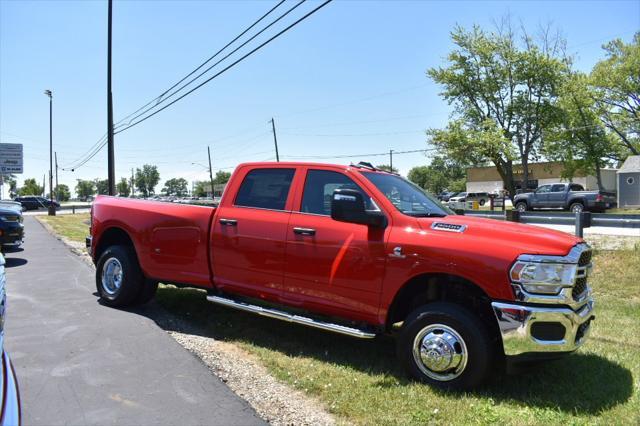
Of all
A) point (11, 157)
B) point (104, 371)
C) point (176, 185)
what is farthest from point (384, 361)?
point (176, 185)

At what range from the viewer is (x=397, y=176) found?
5.62m

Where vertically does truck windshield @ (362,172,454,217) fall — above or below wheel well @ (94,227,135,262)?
above

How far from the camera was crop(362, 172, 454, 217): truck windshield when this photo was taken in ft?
15.9

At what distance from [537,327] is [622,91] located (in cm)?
4773

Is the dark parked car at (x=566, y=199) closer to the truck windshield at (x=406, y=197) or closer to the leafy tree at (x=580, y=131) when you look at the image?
the leafy tree at (x=580, y=131)

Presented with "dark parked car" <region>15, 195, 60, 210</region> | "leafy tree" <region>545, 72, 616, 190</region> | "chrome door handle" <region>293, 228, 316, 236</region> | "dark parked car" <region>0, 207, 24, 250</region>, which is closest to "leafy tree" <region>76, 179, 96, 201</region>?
"dark parked car" <region>15, 195, 60, 210</region>

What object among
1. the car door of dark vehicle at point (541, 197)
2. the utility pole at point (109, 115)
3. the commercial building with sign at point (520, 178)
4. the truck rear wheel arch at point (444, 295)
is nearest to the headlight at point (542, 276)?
the truck rear wheel arch at point (444, 295)

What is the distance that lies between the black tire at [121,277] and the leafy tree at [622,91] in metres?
46.9

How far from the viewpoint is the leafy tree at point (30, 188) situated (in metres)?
110

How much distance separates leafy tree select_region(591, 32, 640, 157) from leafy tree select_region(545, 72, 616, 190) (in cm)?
95

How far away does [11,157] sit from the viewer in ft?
97.4

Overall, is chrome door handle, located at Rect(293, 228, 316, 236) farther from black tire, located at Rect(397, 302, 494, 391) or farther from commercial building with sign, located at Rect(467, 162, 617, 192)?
commercial building with sign, located at Rect(467, 162, 617, 192)

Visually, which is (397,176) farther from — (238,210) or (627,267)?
(627,267)

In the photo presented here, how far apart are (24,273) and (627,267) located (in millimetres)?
11177
